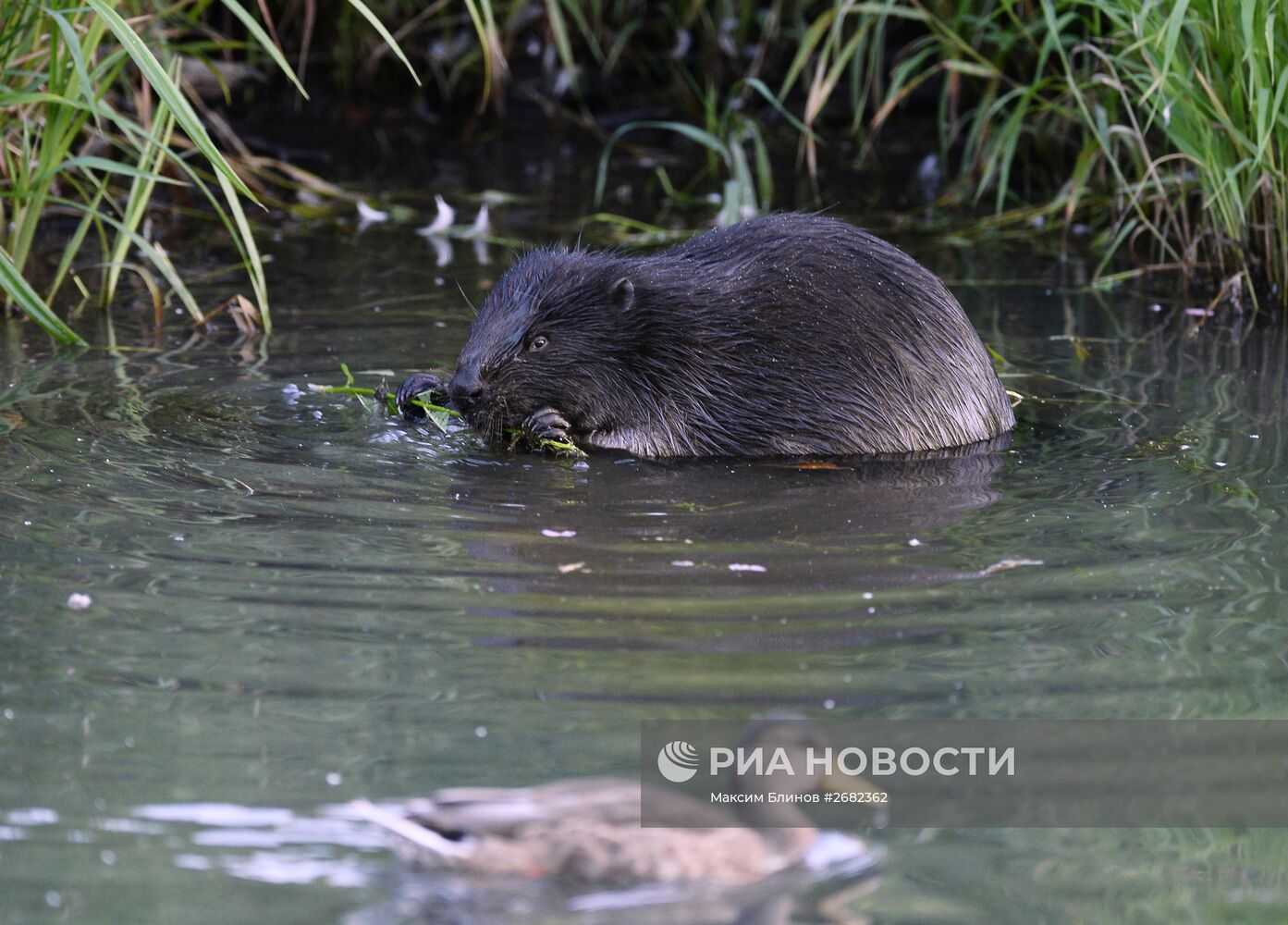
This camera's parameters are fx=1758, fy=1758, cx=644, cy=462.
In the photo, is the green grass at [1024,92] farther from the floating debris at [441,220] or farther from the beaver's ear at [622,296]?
the beaver's ear at [622,296]

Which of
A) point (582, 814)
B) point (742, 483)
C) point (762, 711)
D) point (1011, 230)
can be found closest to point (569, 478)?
point (742, 483)

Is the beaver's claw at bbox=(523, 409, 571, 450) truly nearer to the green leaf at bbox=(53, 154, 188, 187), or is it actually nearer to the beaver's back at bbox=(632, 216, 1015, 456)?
the beaver's back at bbox=(632, 216, 1015, 456)

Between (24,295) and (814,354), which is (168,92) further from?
(814,354)

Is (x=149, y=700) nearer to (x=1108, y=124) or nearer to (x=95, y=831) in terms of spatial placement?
(x=95, y=831)

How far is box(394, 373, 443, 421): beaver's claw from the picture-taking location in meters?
4.69

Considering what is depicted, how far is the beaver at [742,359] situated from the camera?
15.1ft

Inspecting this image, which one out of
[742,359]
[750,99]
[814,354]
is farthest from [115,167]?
[750,99]

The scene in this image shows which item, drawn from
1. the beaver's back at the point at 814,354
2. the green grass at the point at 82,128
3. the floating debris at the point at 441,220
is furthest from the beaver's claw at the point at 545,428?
the floating debris at the point at 441,220

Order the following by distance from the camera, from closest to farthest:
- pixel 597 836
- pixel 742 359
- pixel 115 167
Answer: pixel 597 836 < pixel 742 359 < pixel 115 167

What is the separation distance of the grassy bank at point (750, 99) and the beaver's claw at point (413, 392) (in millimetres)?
688

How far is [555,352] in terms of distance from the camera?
4691mm

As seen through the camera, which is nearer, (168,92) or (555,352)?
(168,92)

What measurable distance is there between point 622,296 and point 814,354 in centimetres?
53

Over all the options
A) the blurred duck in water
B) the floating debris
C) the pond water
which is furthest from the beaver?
the blurred duck in water
